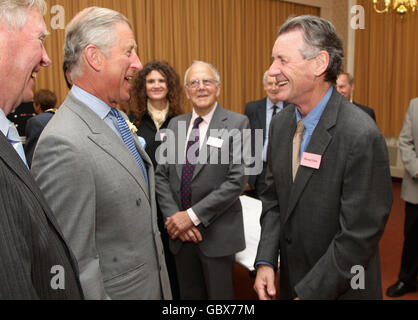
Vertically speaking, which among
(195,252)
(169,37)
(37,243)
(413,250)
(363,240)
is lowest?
(413,250)

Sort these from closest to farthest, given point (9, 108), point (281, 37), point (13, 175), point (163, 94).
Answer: point (13, 175)
point (9, 108)
point (281, 37)
point (163, 94)

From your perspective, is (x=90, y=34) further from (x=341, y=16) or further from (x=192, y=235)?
(x=341, y=16)

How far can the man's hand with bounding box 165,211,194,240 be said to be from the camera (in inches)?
83.4

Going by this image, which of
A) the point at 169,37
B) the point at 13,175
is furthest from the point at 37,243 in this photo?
the point at 169,37

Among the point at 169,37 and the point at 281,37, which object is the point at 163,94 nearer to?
the point at 281,37

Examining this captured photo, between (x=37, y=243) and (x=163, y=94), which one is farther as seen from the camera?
(x=163, y=94)

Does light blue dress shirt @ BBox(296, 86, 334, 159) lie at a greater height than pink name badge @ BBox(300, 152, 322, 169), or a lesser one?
greater

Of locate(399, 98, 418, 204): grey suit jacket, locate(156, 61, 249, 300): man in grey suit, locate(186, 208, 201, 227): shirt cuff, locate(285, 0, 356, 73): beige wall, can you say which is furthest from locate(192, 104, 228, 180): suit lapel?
locate(285, 0, 356, 73): beige wall

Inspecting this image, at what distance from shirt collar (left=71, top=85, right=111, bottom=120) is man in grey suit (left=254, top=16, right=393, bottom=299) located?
72 centimetres

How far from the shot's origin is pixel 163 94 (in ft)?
8.93

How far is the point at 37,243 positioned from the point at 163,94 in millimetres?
2169

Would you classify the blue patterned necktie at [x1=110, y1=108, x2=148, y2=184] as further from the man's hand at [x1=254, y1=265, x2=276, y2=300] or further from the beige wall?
the beige wall

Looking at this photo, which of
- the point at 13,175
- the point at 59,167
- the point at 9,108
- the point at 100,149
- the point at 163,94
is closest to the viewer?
the point at 13,175

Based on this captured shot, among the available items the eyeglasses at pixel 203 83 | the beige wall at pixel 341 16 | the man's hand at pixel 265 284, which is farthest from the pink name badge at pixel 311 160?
the beige wall at pixel 341 16
